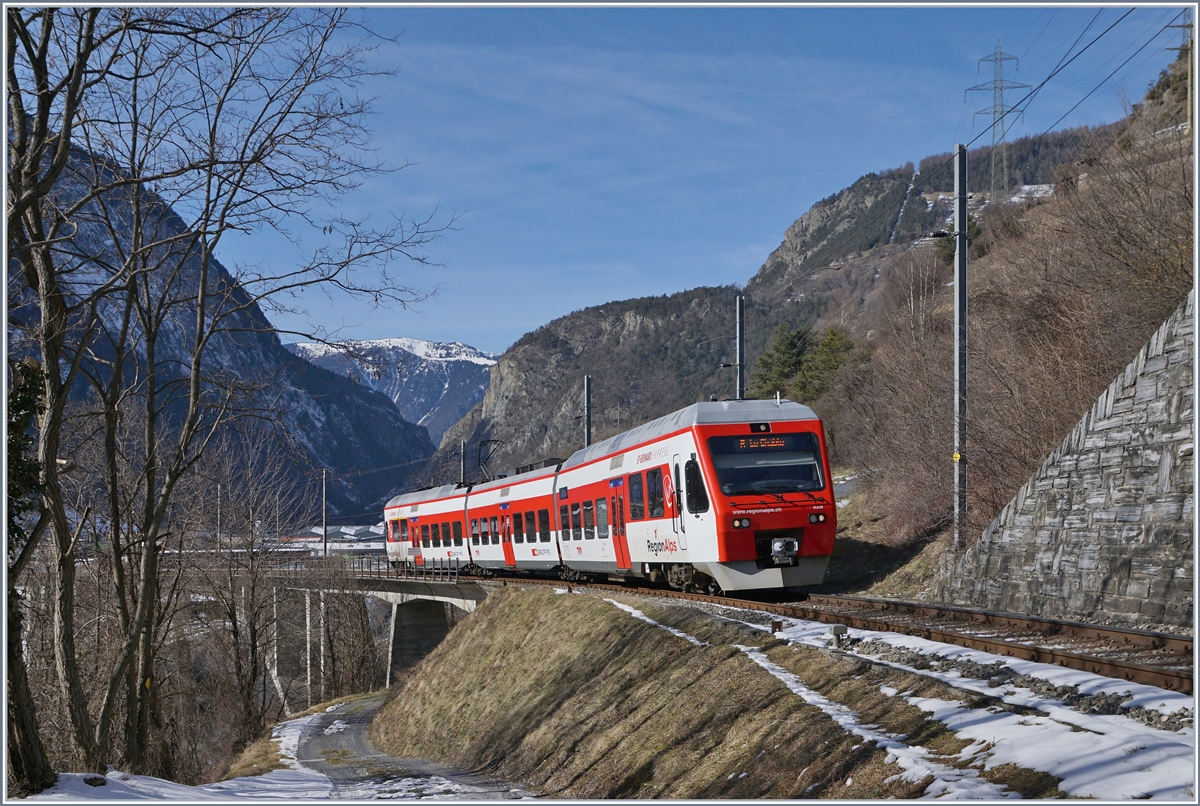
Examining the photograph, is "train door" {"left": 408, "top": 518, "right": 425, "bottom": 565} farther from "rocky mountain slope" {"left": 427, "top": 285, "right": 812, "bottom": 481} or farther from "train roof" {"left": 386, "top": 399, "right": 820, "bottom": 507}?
"rocky mountain slope" {"left": 427, "top": 285, "right": 812, "bottom": 481}

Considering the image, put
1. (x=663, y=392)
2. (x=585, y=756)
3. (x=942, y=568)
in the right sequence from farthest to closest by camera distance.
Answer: (x=663, y=392)
(x=942, y=568)
(x=585, y=756)

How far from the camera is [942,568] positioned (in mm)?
18297

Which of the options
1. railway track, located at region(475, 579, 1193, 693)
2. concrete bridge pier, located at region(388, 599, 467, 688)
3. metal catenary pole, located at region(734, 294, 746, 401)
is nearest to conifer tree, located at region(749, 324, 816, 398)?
concrete bridge pier, located at region(388, 599, 467, 688)

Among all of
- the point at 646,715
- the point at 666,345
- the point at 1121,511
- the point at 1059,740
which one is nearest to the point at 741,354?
the point at 1121,511

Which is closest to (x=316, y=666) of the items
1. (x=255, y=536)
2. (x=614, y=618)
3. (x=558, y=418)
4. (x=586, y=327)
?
(x=255, y=536)

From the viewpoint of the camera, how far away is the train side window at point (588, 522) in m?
23.4

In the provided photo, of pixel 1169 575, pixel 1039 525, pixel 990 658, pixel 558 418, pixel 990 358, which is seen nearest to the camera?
pixel 990 658

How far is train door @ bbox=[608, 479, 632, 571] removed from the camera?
20938mm

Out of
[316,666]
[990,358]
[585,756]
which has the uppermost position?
[990,358]

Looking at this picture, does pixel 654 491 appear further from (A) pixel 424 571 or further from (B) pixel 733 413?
(A) pixel 424 571

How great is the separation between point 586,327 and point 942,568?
181m

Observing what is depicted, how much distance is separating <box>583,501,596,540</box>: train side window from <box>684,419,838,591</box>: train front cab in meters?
6.51

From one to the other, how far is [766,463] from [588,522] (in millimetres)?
7782

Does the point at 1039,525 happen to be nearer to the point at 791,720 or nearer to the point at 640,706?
the point at 640,706
